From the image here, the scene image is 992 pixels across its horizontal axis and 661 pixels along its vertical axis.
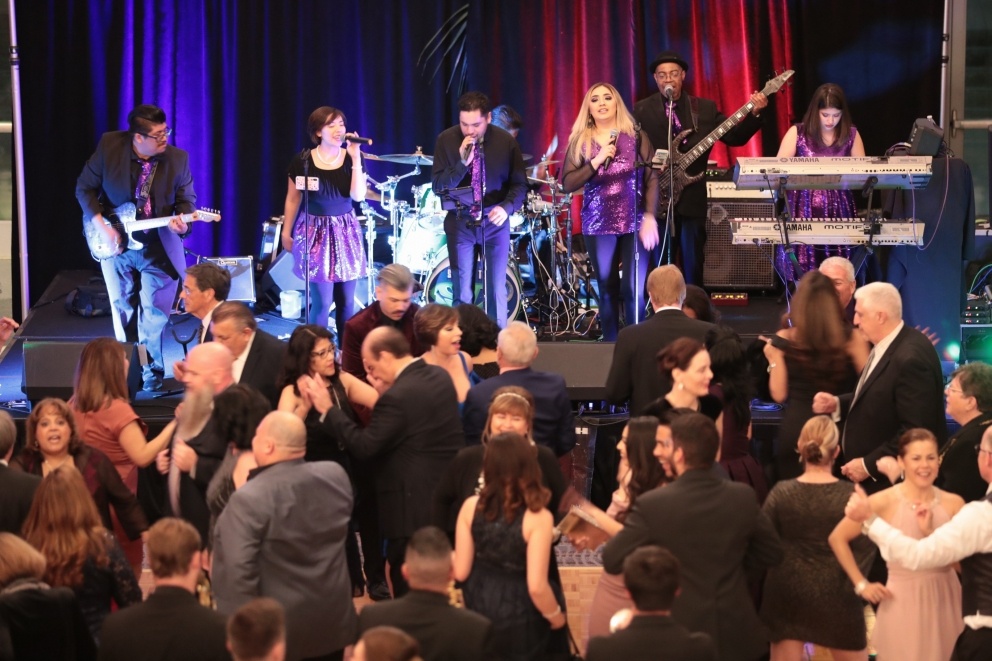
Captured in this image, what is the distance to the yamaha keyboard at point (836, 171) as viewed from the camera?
7.12m

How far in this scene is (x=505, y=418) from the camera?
172 inches

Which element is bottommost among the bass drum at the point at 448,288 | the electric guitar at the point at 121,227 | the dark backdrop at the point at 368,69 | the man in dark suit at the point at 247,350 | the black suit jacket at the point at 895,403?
the black suit jacket at the point at 895,403

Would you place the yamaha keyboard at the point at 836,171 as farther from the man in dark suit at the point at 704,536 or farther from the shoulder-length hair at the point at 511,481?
the shoulder-length hair at the point at 511,481

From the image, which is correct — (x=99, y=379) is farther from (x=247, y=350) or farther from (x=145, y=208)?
(x=145, y=208)

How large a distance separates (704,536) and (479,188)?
409 centimetres

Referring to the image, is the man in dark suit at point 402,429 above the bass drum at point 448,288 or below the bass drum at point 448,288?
below

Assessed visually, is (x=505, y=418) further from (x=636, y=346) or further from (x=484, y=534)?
(x=636, y=346)

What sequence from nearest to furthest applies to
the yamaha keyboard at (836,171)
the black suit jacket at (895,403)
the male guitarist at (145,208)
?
the black suit jacket at (895,403) → the yamaha keyboard at (836,171) → the male guitarist at (145,208)

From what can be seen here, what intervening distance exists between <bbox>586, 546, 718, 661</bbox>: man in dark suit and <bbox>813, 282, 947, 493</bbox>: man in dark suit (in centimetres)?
195

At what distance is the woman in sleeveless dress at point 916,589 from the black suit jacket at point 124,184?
4.82 m

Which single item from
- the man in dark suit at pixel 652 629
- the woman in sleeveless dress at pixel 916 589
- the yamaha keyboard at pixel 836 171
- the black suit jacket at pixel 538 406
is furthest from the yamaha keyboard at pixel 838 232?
the man in dark suit at pixel 652 629

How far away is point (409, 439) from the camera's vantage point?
4820mm

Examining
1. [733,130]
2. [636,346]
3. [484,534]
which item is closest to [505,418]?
[484,534]

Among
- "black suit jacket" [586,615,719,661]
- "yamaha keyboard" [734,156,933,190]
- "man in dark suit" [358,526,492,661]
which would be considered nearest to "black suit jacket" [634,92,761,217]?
"yamaha keyboard" [734,156,933,190]
